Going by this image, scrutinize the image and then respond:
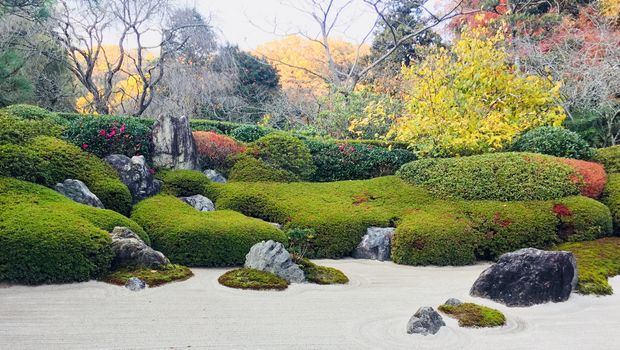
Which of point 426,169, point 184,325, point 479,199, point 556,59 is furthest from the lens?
point 556,59

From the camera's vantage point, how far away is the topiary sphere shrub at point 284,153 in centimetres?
1112

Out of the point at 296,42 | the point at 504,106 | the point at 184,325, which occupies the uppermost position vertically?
the point at 296,42

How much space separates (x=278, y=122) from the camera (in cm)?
2177

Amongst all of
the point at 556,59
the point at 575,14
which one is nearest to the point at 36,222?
the point at 556,59

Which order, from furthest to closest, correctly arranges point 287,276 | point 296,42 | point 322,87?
1. point 296,42
2. point 322,87
3. point 287,276

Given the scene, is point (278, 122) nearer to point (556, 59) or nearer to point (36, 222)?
point (556, 59)

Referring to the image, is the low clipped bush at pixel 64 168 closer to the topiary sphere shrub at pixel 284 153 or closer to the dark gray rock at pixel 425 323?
the topiary sphere shrub at pixel 284 153

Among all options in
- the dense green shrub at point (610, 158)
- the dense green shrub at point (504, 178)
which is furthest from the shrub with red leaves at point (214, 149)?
the dense green shrub at point (610, 158)

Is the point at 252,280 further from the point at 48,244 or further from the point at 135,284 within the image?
the point at 48,244

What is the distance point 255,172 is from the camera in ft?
35.5

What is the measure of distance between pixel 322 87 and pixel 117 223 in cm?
1967

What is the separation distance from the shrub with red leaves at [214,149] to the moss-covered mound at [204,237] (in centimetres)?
345

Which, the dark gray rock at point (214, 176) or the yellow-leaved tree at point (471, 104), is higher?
the yellow-leaved tree at point (471, 104)

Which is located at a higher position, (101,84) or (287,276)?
(101,84)
